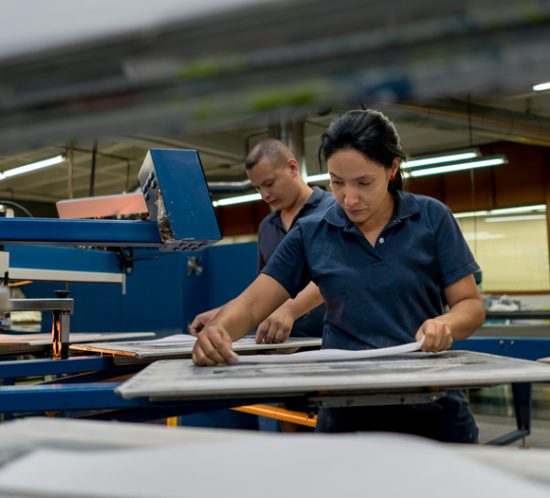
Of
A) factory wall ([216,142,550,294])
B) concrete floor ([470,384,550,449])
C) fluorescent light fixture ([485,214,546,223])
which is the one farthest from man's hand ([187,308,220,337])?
fluorescent light fixture ([485,214,546,223])

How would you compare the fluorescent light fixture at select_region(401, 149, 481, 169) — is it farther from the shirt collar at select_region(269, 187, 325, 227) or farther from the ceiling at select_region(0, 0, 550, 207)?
the ceiling at select_region(0, 0, 550, 207)

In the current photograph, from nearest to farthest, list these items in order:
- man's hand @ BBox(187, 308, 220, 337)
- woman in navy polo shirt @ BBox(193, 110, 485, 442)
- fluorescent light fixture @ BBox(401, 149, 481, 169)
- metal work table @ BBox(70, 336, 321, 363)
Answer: woman in navy polo shirt @ BBox(193, 110, 485, 442)
metal work table @ BBox(70, 336, 321, 363)
man's hand @ BBox(187, 308, 220, 337)
fluorescent light fixture @ BBox(401, 149, 481, 169)

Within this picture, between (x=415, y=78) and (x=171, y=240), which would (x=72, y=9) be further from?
(x=171, y=240)

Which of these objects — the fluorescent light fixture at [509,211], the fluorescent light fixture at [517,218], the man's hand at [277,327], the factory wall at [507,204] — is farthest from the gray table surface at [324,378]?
the fluorescent light fixture at [517,218]

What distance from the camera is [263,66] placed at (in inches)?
18.4

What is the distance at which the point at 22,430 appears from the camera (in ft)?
2.04

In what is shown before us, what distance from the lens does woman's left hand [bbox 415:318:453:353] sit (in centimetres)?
118

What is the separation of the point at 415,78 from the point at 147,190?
4.17 feet

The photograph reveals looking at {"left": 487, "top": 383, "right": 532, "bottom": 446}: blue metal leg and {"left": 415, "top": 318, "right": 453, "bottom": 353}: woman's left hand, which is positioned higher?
{"left": 415, "top": 318, "right": 453, "bottom": 353}: woman's left hand

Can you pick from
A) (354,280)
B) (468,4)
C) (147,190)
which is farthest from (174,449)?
(147,190)

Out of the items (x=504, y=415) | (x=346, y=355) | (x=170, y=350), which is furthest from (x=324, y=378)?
(x=504, y=415)

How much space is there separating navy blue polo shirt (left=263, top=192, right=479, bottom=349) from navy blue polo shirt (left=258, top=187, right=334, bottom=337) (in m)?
0.76

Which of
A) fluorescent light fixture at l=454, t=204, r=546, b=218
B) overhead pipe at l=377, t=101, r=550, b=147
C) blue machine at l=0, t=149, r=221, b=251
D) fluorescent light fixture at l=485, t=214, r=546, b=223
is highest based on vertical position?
overhead pipe at l=377, t=101, r=550, b=147

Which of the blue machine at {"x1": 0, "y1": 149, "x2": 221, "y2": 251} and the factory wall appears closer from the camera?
the blue machine at {"x1": 0, "y1": 149, "x2": 221, "y2": 251}
